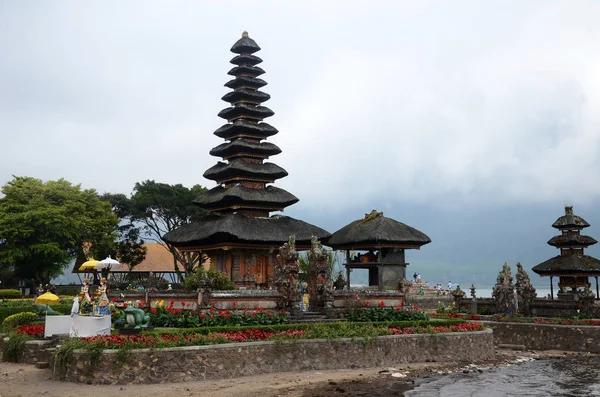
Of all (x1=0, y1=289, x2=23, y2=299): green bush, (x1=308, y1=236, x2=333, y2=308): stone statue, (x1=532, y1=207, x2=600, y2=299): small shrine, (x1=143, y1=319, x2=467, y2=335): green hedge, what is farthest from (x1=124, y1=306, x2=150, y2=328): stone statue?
(x1=0, y1=289, x2=23, y2=299): green bush

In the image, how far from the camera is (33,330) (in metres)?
25.0

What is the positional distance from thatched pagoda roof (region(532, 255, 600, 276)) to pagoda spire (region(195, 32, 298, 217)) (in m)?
18.7

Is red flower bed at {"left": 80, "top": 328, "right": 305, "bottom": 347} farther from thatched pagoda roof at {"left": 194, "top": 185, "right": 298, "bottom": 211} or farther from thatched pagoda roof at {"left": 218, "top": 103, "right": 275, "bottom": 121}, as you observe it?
thatched pagoda roof at {"left": 218, "top": 103, "right": 275, "bottom": 121}

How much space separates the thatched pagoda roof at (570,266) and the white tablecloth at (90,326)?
32572 mm

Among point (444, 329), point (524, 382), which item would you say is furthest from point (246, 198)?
point (524, 382)

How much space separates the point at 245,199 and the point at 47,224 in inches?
821

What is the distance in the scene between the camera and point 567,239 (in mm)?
42469

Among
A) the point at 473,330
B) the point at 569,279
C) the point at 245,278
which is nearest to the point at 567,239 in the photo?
the point at 569,279

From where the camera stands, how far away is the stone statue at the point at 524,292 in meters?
36.1

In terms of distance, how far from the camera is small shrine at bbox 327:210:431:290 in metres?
41.3

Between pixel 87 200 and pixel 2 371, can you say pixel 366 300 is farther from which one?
pixel 87 200

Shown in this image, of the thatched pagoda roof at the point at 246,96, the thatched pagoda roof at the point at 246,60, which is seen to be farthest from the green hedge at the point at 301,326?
the thatched pagoda roof at the point at 246,60

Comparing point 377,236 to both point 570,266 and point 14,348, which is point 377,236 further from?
point 14,348

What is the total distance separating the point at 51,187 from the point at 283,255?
1402 inches
